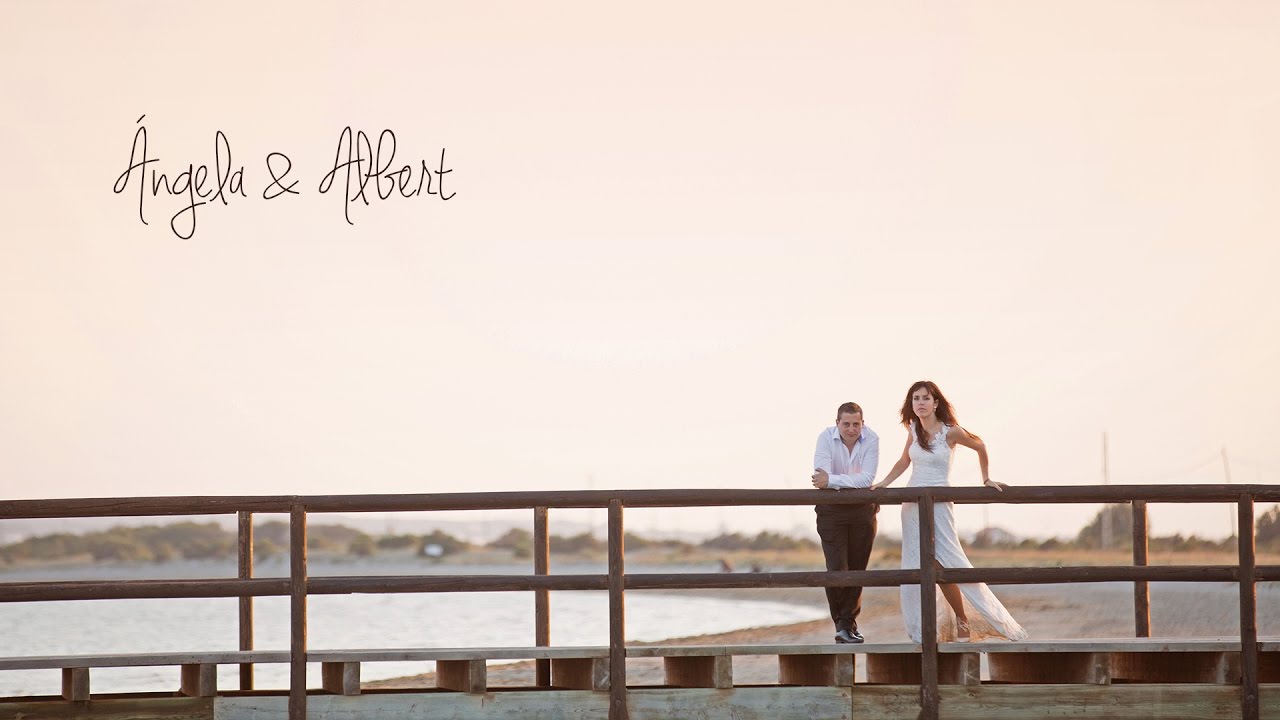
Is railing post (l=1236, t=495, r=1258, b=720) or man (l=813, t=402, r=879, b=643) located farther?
man (l=813, t=402, r=879, b=643)

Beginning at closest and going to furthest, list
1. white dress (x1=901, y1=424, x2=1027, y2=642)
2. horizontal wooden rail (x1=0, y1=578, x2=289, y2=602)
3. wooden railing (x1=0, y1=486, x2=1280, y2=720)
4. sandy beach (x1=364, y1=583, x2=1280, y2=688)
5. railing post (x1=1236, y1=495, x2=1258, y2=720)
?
horizontal wooden rail (x1=0, y1=578, x2=289, y2=602) → wooden railing (x1=0, y1=486, x2=1280, y2=720) → railing post (x1=1236, y1=495, x2=1258, y2=720) → white dress (x1=901, y1=424, x2=1027, y2=642) → sandy beach (x1=364, y1=583, x2=1280, y2=688)

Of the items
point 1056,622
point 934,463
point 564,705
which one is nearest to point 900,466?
point 934,463

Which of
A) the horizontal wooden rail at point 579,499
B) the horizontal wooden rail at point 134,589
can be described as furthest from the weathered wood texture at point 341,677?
the horizontal wooden rail at point 579,499

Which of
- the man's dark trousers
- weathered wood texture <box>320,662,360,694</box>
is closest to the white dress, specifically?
the man's dark trousers

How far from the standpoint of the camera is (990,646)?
27.9 feet

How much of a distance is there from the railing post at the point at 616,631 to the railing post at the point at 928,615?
5.87ft

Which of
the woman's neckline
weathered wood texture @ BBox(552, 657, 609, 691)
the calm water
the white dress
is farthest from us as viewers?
the calm water

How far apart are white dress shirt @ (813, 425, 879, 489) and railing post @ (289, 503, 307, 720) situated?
3215 mm

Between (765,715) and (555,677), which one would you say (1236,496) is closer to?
(765,715)

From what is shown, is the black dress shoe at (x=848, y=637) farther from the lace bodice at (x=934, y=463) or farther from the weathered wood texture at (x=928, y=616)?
the lace bodice at (x=934, y=463)

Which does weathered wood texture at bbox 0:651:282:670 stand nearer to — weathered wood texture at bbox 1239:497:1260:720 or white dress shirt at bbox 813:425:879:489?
white dress shirt at bbox 813:425:879:489

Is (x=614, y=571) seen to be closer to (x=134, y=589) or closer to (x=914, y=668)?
(x=914, y=668)

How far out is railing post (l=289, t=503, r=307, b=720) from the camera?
27.0 ft

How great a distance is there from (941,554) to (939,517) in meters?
0.25
